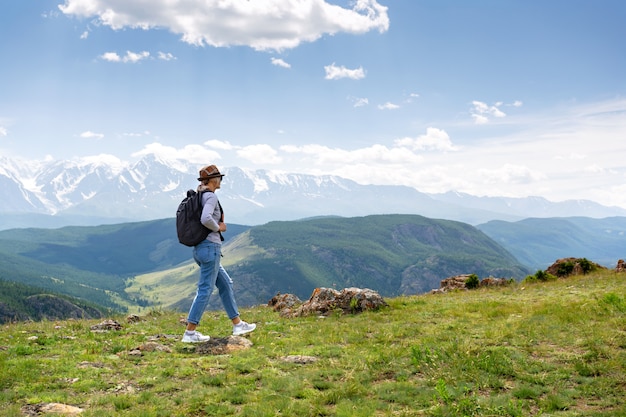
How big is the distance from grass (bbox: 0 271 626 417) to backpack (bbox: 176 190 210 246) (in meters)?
3.28

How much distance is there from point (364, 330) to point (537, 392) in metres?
6.81

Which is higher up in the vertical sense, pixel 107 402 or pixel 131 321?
pixel 107 402

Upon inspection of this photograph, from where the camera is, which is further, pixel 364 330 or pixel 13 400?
pixel 364 330

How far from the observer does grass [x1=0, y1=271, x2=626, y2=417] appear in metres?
7.38

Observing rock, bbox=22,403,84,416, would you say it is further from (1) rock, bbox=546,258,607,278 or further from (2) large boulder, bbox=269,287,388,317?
(1) rock, bbox=546,258,607,278

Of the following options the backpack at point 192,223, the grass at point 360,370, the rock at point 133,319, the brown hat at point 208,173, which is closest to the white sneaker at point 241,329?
the grass at point 360,370

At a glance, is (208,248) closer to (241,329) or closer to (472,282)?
(241,329)

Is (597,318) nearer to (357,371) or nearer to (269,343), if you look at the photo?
(357,371)

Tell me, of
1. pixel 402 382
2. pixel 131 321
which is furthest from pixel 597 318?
pixel 131 321

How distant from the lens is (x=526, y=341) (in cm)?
1106

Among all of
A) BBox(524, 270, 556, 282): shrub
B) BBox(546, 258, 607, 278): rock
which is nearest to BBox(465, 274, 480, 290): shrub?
BBox(524, 270, 556, 282): shrub

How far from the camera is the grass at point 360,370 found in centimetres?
738

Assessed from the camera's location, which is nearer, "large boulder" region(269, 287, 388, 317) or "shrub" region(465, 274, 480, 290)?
"large boulder" region(269, 287, 388, 317)

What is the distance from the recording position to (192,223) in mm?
12211
